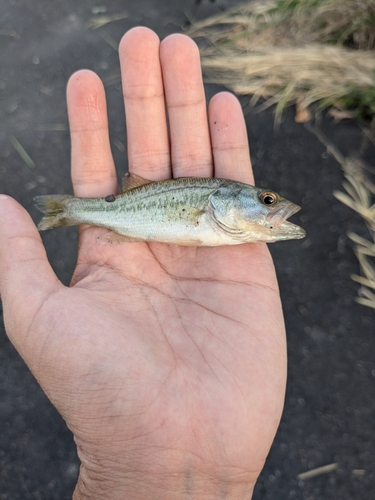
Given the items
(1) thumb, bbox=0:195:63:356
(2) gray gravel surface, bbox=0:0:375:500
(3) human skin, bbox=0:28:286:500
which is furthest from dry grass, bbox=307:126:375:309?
(1) thumb, bbox=0:195:63:356

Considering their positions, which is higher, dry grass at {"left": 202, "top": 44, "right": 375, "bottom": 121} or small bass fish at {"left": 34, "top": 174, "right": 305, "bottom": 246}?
dry grass at {"left": 202, "top": 44, "right": 375, "bottom": 121}

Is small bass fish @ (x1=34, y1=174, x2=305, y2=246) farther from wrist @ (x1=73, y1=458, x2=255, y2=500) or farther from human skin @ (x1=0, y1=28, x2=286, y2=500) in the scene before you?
wrist @ (x1=73, y1=458, x2=255, y2=500)

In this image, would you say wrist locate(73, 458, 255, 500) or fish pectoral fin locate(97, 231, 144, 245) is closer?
wrist locate(73, 458, 255, 500)

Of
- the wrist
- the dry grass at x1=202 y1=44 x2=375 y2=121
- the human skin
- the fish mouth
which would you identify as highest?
the dry grass at x1=202 y1=44 x2=375 y2=121

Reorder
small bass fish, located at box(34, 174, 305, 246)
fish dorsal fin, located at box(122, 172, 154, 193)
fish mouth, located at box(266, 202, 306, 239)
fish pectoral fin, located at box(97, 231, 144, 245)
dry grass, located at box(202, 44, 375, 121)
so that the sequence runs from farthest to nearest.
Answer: dry grass, located at box(202, 44, 375, 121), fish dorsal fin, located at box(122, 172, 154, 193), fish pectoral fin, located at box(97, 231, 144, 245), small bass fish, located at box(34, 174, 305, 246), fish mouth, located at box(266, 202, 306, 239)

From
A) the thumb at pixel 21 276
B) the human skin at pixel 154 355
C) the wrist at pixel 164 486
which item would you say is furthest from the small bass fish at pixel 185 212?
the wrist at pixel 164 486

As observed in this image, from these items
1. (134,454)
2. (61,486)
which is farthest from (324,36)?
(61,486)

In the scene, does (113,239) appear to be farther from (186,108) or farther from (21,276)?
(186,108)
